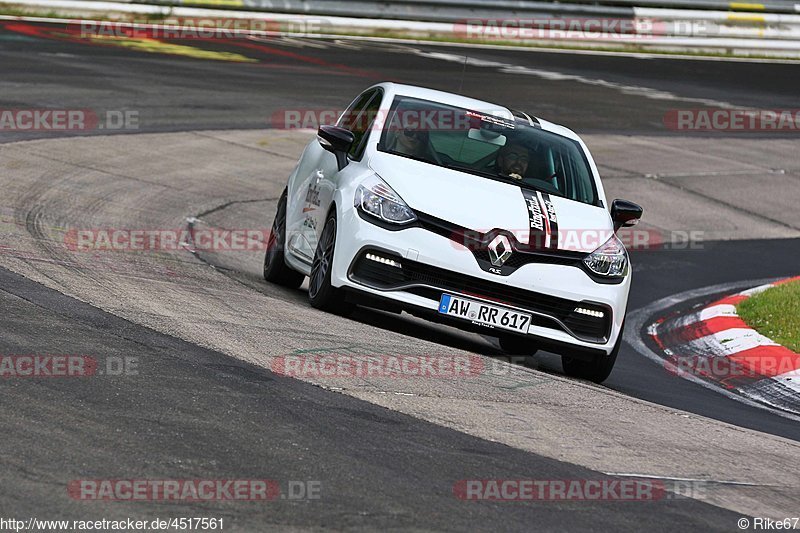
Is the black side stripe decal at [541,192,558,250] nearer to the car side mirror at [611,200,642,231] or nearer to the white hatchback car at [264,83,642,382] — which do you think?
the white hatchback car at [264,83,642,382]

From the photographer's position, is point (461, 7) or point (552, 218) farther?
point (461, 7)

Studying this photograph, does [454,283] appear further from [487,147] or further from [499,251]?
[487,147]

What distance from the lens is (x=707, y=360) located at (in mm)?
9766

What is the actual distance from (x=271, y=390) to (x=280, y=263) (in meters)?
3.77

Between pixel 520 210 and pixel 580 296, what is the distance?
0.62m

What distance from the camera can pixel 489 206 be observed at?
8.16 metres

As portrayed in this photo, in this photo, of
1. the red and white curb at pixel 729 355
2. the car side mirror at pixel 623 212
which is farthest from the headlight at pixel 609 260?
the red and white curb at pixel 729 355

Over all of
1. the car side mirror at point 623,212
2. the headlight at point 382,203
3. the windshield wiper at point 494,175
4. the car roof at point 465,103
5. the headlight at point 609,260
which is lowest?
the headlight at point 609,260

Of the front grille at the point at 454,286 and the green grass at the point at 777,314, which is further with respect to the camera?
the green grass at the point at 777,314

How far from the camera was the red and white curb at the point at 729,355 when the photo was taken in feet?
29.1

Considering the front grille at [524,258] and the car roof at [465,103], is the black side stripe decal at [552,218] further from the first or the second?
the car roof at [465,103]

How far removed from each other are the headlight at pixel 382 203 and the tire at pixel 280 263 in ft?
5.30

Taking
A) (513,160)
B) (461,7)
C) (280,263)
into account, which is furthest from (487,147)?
(461,7)

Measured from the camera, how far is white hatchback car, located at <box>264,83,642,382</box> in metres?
7.93
